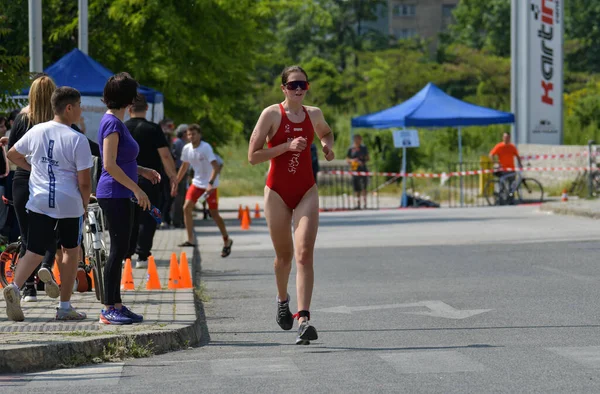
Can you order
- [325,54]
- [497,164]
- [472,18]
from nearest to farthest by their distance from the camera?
1. [497,164]
2. [325,54]
3. [472,18]

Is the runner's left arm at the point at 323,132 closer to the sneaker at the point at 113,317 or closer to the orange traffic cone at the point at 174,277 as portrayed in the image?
the sneaker at the point at 113,317

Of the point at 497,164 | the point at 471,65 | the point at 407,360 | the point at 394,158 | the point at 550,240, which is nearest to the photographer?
the point at 407,360

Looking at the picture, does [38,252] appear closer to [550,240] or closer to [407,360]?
[407,360]

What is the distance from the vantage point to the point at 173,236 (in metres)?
21.5

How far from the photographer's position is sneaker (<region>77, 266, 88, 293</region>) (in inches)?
484

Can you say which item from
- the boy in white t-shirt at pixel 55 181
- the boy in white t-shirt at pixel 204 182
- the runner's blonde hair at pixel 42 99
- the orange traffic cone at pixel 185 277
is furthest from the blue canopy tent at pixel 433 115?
the boy in white t-shirt at pixel 55 181

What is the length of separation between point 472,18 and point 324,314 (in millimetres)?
74481

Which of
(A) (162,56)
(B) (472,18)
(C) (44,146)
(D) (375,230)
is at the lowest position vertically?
(D) (375,230)

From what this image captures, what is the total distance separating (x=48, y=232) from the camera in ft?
32.3

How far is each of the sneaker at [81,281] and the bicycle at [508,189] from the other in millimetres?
20016

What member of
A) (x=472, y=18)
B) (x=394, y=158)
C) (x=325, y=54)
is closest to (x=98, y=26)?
(x=394, y=158)

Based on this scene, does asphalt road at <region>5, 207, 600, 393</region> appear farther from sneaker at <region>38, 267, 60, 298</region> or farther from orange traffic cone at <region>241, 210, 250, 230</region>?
orange traffic cone at <region>241, 210, 250, 230</region>

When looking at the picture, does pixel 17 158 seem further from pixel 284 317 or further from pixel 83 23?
pixel 83 23

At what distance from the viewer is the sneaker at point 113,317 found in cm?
977
